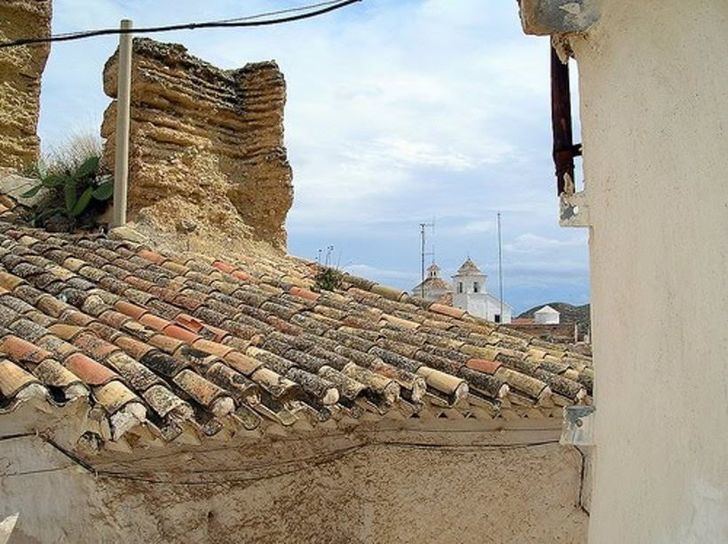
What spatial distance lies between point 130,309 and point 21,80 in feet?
15.0

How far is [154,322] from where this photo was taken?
17.0 ft

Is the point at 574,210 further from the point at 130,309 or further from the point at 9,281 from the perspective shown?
the point at 9,281

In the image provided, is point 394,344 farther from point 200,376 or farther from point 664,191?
point 664,191

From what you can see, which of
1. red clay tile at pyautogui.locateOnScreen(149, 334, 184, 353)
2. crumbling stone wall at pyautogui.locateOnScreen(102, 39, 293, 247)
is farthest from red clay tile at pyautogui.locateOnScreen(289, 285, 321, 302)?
red clay tile at pyautogui.locateOnScreen(149, 334, 184, 353)

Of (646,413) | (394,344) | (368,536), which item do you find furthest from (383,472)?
(646,413)

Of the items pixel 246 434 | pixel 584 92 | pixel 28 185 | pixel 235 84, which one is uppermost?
pixel 235 84

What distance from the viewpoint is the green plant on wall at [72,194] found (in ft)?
25.7

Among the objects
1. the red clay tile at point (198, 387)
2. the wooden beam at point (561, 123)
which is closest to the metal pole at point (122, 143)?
the red clay tile at point (198, 387)

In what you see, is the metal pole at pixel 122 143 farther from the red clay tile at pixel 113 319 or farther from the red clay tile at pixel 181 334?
the red clay tile at pixel 181 334

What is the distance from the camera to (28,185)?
328 inches

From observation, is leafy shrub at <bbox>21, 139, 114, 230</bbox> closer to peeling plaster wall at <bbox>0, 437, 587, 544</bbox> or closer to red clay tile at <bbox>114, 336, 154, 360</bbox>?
red clay tile at <bbox>114, 336, 154, 360</bbox>

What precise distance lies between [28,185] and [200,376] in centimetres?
504

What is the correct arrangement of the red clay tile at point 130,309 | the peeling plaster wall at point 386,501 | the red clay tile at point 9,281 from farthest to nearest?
the red clay tile at point 9,281
the red clay tile at point 130,309
the peeling plaster wall at point 386,501

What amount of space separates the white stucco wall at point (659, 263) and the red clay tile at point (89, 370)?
2.30 metres
